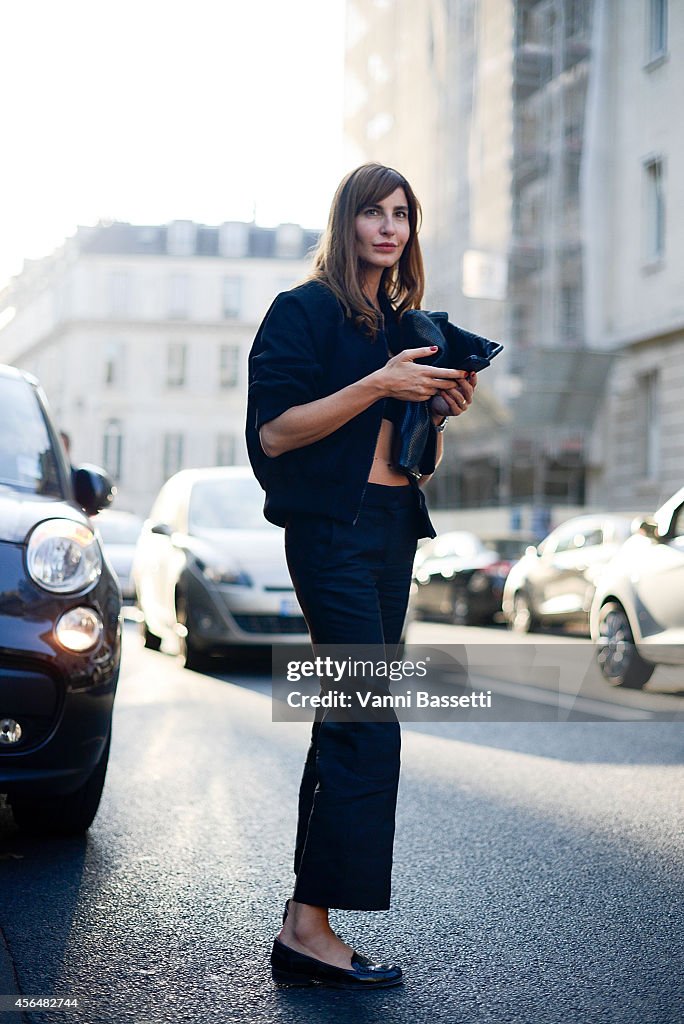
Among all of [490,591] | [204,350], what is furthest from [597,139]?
[204,350]

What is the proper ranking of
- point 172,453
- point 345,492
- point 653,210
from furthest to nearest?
point 172,453 < point 653,210 < point 345,492

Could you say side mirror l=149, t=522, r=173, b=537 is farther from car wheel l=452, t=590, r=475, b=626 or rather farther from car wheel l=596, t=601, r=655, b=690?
car wheel l=452, t=590, r=475, b=626

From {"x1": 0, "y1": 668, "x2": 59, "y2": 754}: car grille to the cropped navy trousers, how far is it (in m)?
1.09

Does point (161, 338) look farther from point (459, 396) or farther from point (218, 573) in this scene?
point (459, 396)

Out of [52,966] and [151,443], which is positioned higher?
[52,966]

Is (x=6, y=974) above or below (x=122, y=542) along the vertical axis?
above

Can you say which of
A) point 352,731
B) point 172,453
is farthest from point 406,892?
point 172,453

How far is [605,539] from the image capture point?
14062 millimetres

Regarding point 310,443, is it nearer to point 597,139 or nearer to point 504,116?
point 597,139

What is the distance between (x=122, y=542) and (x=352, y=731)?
1627cm

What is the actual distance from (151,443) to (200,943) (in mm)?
60598

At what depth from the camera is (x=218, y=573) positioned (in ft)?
32.8

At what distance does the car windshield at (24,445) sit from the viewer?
4.66 meters

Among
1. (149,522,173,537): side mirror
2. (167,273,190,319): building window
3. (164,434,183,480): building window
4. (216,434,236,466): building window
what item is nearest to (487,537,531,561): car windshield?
(149,522,173,537): side mirror
